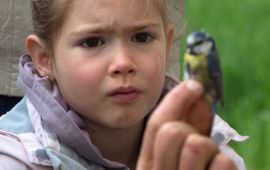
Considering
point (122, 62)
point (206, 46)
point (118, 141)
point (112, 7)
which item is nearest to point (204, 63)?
point (206, 46)

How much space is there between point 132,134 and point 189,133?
1.87ft

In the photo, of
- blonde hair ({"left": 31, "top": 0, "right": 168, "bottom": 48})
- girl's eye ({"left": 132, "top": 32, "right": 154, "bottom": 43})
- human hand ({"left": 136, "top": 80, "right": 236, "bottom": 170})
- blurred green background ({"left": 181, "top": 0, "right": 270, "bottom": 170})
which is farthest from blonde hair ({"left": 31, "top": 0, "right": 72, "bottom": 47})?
blurred green background ({"left": 181, "top": 0, "right": 270, "bottom": 170})

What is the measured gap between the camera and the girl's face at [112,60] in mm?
1782

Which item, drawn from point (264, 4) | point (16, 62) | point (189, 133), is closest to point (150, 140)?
point (189, 133)

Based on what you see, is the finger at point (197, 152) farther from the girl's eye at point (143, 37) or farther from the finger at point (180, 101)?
the girl's eye at point (143, 37)

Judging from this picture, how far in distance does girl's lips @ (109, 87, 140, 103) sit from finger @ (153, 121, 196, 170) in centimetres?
32

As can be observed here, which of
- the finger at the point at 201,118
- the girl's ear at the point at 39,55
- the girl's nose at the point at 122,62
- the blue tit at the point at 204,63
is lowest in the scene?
the girl's ear at the point at 39,55

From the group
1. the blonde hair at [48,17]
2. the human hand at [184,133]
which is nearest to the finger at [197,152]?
the human hand at [184,133]

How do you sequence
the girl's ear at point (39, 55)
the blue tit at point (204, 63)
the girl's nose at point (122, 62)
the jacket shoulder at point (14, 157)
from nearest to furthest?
the blue tit at point (204, 63)
the girl's nose at point (122, 62)
the jacket shoulder at point (14, 157)
the girl's ear at point (39, 55)

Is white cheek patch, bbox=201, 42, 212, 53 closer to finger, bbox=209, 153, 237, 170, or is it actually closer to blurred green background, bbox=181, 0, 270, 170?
finger, bbox=209, 153, 237, 170

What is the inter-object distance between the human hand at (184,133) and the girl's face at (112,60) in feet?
1.06

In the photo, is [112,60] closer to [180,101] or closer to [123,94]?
[123,94]

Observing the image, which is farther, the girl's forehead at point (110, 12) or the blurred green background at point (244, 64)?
the blurred green background at point (244, 64)

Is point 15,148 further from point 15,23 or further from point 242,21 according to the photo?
point 242,21
